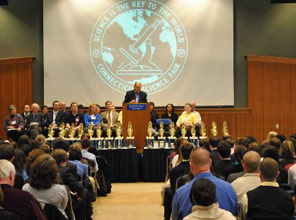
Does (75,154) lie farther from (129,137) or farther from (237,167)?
(129,137)

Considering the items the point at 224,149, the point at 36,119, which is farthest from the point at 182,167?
the point at 36,119

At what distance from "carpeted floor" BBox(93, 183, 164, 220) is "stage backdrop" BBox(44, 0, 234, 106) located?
5.00m

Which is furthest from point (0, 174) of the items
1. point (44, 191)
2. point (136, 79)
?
point (136, 79)

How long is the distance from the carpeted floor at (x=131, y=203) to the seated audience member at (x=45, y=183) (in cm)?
259

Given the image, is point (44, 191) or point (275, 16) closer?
point (44, 191)

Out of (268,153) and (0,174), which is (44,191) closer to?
(0,174)

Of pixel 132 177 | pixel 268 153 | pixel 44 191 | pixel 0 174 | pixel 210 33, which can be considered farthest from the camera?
pixel 210 33

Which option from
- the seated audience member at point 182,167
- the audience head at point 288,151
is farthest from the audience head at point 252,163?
the audience head at point 288,151

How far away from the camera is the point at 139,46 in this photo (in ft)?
44.1

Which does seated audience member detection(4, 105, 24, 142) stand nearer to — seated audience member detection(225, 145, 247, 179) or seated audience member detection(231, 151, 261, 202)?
seated audience member detection(225, 145, 247, 179)

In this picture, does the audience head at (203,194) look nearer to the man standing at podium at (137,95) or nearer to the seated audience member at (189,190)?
the seated audience member at (189,190)

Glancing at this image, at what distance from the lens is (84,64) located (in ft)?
44.3

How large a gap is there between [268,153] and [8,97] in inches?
416

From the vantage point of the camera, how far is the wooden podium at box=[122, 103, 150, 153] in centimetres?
964
